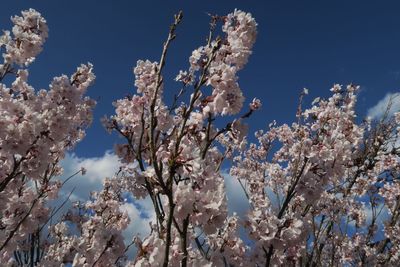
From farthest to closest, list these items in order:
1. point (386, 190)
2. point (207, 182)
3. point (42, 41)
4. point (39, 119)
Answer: point (386, 190) < point (42, 41) < point (39, 119) < point (207, 182)

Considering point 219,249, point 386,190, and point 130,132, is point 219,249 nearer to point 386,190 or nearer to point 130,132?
point 130,132

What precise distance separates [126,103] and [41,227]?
2.74 m

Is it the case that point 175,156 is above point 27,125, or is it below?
below

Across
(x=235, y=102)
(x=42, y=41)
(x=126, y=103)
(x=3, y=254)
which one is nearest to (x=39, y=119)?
(x=126, y=103)

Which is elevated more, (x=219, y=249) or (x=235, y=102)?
(x=235, y=102)

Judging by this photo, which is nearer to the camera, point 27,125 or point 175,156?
point 175,156

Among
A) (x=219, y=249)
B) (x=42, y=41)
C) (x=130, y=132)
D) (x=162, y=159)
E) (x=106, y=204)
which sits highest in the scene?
(x=42, y=41)

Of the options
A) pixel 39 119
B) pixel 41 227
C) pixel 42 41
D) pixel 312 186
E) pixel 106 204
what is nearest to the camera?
pixel 39 119

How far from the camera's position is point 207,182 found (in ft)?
10.4

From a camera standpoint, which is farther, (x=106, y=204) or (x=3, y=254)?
(x=106, y=204)

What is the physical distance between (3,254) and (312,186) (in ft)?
14.4

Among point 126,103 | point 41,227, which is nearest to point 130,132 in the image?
point 126,103

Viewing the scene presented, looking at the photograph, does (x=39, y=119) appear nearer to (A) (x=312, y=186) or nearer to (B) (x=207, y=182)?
(B) (x=207, y=182)

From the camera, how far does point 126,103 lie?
4609 millimetres
